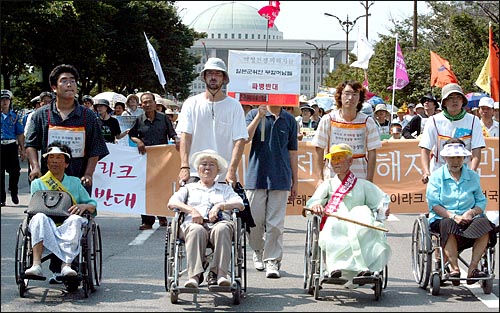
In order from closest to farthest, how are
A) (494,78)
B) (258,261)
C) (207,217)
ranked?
(207,217) < (258,261) < (494,78)

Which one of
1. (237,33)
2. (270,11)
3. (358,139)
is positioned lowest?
(358,139)

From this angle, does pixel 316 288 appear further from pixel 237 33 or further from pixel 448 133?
pixel 237 33

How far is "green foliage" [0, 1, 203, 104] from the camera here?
31.8 meters

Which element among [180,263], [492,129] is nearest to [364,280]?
[180,263]

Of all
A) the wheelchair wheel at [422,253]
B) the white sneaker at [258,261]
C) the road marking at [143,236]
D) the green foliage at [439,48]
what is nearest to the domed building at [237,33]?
the green foliage at [439,48]

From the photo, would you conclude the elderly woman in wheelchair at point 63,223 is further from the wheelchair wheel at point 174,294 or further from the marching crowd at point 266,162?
the wheelchair wheel at point 174,294

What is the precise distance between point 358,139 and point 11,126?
8162 millimetres

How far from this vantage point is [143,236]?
11766 millimetres

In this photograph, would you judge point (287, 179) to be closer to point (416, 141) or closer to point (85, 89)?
point (416, 141)

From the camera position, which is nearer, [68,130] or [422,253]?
[422,253]

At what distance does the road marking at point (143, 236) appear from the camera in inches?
438

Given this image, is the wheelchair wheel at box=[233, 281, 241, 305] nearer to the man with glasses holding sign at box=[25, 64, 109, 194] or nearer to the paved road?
the paved road

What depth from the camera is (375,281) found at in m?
7.41

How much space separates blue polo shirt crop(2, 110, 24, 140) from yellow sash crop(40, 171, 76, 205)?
288 inches
